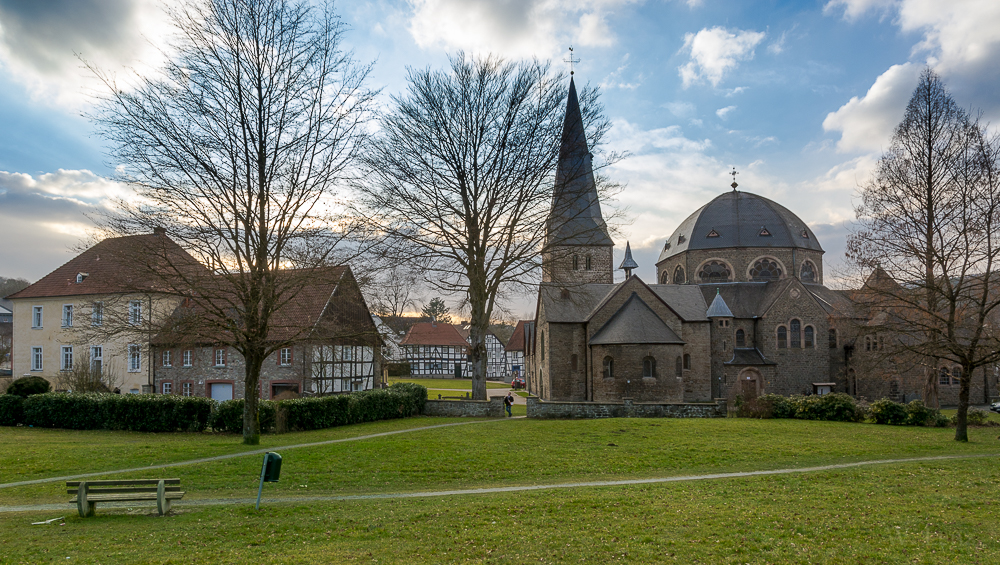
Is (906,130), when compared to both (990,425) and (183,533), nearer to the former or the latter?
(990,425)

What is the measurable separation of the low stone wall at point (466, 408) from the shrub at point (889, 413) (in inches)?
623

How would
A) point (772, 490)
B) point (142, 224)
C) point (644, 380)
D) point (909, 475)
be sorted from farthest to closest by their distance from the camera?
point (644, 380) → point (142, 224) → point (909, 475) → point (772, 490)

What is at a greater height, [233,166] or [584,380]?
[233,166]

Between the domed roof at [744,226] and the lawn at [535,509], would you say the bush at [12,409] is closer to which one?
the lawn at [535,509]

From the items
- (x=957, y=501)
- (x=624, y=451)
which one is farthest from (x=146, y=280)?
(x=957, y=501)

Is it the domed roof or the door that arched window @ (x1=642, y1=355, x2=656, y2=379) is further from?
the door

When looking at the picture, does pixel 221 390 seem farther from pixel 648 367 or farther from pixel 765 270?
pixel 765 270

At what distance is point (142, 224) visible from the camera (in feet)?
50.9

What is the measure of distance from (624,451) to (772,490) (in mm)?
5748

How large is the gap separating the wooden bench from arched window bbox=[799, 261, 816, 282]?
46579mm

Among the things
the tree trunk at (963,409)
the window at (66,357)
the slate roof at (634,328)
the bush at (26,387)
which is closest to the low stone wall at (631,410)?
→ the slate roof at (634,328)

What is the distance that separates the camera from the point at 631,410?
86.3ft

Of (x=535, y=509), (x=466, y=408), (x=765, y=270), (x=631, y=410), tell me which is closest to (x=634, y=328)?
(x=631, y=410)

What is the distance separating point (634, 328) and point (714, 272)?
14787 millimetres
